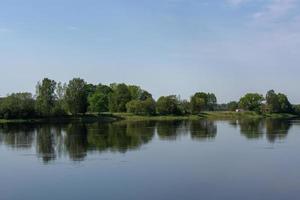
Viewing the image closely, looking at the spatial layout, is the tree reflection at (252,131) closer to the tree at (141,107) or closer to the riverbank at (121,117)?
the riverbank at (121,117)

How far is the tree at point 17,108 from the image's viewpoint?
335ft

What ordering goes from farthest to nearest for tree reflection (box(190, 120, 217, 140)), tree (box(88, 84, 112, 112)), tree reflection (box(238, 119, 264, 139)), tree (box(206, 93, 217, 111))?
1. tree (box(206, 93, 217, 111))
2. tree (box(88, 84, 112, 112))
3. tree reflection (box(238, 119, 264, 139))
4. tree reflection (box(190, 120, 217, 140))

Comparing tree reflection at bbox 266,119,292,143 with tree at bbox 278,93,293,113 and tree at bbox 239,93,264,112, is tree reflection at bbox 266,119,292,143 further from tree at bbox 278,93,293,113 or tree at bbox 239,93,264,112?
tree at bbox 278,93,293,113

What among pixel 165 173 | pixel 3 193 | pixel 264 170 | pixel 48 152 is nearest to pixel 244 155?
pixel 264 170

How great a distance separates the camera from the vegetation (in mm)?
105875

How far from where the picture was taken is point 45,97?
A: 358 feet

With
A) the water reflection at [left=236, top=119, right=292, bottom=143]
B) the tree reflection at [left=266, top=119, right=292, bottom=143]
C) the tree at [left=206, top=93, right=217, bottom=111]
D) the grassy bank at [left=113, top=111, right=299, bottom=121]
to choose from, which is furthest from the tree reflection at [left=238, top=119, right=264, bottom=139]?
the tree at [left=206, top=93, right=217, bottom=111]

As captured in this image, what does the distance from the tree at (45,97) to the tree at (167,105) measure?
104ft

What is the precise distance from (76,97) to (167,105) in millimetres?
29739

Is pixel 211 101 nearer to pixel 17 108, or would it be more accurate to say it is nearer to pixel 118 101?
pixel 118 101

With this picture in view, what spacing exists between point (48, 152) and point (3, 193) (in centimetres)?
1776

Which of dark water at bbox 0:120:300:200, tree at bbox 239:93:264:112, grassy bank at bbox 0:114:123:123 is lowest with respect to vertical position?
dark water at bbox 0:120:300:200

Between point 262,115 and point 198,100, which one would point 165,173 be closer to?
point 198,100

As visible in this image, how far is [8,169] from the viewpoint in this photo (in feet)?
104
